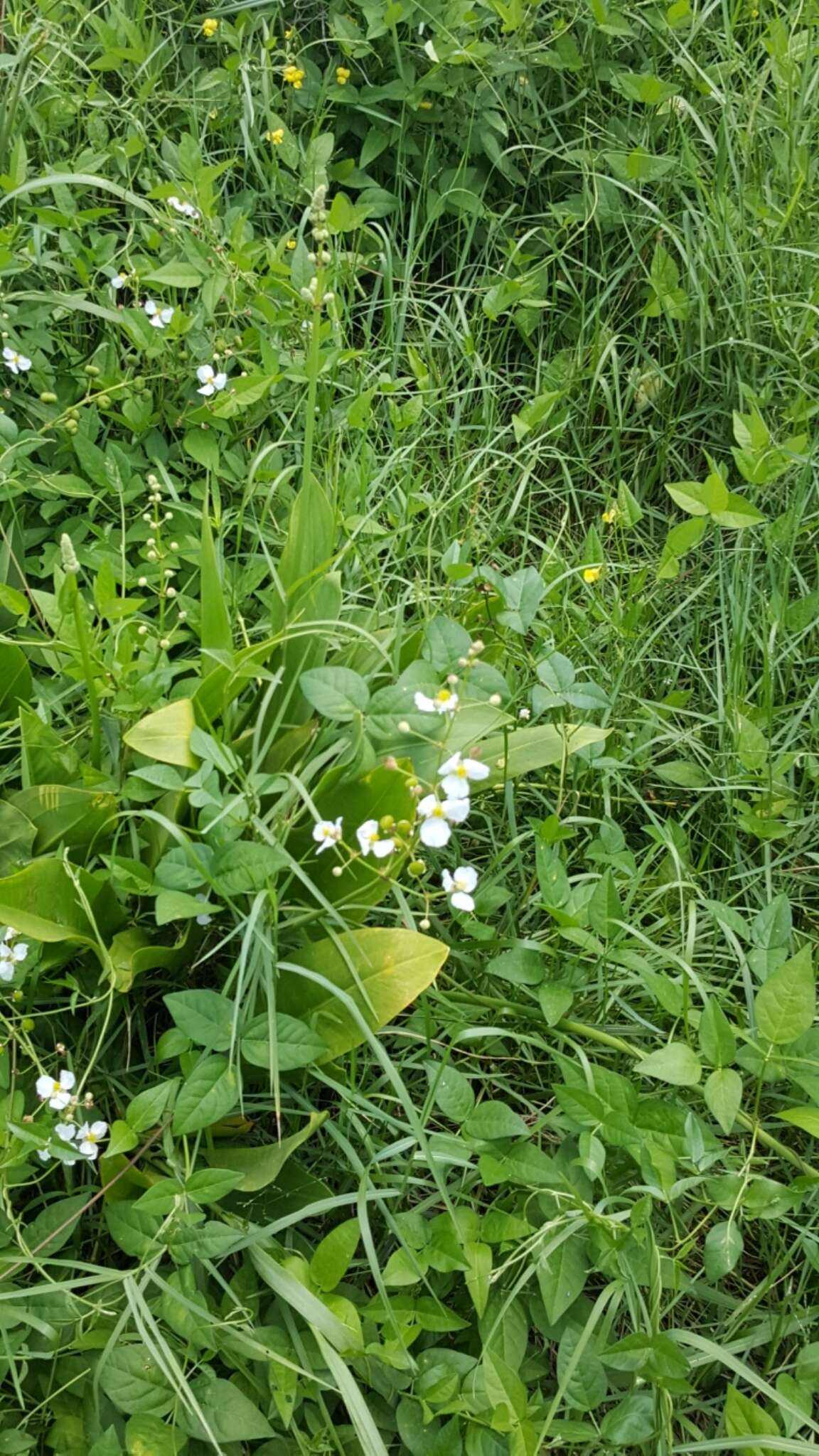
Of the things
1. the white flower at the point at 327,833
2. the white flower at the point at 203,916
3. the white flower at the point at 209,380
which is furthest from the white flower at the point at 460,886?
the white flower at the point at 209,380

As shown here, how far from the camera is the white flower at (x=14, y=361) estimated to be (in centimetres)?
172

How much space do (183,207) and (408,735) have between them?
1.07 metres

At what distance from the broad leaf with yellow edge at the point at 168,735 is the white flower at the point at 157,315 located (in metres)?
0.77

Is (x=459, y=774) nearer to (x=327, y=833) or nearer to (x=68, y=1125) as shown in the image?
(x=327, y=833)

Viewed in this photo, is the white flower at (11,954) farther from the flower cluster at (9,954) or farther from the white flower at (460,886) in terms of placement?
the white flower at (460,886)

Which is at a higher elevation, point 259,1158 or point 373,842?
point 373,842

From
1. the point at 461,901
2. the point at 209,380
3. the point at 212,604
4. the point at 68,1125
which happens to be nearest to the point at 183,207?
the point at 209,380

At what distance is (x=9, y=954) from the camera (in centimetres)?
124

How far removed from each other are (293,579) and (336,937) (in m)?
0.47

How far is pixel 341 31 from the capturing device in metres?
2.15

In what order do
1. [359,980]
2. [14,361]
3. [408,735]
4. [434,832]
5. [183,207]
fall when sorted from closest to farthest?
[434,832], [359,980], [408,735], [14,361], [183,207]

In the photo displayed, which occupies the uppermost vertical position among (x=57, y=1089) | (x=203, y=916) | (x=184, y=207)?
(x=184, y=207)

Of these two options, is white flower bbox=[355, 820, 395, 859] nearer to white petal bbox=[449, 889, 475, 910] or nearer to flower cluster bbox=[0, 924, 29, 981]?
white petal bbox=[449, 889, 475, 910]

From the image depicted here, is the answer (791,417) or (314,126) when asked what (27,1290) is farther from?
(314,126)
